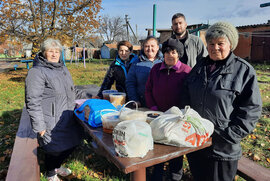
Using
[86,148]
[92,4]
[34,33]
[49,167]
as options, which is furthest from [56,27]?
[49,167]

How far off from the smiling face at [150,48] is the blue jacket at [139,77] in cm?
7

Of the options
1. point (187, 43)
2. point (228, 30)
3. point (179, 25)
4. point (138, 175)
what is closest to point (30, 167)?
point (138, 175)

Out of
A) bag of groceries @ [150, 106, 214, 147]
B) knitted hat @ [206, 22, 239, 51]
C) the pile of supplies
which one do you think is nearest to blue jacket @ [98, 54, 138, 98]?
the pile of supplies

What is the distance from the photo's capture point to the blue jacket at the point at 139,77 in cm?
256

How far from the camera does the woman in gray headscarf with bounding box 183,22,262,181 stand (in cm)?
161

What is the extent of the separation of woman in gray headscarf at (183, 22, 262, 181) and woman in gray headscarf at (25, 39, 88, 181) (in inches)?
59.8

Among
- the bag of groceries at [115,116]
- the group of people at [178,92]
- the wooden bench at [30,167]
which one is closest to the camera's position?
the bag of groceries at [115,116]

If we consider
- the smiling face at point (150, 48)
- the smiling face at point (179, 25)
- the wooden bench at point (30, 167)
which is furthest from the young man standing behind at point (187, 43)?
the wooden bench at point (30, 167)

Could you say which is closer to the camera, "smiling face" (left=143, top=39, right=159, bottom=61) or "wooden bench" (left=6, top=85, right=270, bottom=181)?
"wooden bench" (left=6, top=85, right=270, bottom=181)

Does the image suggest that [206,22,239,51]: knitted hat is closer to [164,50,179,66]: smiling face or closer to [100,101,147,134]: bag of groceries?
[164,50,179,66]: smiling face

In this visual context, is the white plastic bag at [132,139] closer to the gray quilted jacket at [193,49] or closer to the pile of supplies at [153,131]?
the pile of supplies at [153,131]

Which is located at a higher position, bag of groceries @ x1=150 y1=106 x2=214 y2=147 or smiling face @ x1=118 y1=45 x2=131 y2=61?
smiling face @ x1=118 y1=45 x2=131 y2=61

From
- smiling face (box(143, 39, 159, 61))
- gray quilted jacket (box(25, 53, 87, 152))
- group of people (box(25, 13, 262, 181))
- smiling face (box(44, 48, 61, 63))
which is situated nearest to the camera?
group of people (box(25, 13, 262, 181))

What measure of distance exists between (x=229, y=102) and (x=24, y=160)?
2.30 metres
